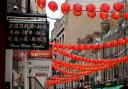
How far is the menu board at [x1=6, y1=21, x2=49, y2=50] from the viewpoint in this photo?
11.5 meters

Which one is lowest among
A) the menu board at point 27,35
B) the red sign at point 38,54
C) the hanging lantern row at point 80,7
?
the red sign at point 38,54

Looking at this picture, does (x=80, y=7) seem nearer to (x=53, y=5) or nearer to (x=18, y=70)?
(x=53, y=5)

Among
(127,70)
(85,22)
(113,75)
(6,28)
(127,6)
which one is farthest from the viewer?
(85,22)

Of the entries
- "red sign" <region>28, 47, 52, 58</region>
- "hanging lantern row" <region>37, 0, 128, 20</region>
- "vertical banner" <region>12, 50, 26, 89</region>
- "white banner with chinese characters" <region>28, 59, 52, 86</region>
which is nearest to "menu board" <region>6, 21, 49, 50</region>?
"vertical banner" <region>12, 50, 26, 89</region>

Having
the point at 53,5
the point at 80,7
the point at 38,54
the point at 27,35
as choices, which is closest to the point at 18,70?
the point at 27,35

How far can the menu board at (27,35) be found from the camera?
452 inches

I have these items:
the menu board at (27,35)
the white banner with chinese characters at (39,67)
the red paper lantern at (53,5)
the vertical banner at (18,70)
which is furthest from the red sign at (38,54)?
the menu board at (27,35)

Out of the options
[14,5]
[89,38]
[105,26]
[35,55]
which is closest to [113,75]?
[105,26]

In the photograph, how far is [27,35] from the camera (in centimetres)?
1177

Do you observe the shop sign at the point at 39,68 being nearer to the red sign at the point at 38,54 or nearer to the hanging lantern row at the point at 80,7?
the red sign at the point at 38,54

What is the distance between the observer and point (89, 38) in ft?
280

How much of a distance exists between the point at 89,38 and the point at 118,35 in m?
31.7

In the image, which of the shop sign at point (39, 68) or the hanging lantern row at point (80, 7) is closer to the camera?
the hanging lantern row at point (80, 7)

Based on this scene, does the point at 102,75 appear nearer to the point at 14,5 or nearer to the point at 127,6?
the point at 127,6
